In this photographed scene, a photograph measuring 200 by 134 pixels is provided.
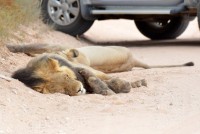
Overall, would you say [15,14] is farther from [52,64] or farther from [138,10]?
[52,64]

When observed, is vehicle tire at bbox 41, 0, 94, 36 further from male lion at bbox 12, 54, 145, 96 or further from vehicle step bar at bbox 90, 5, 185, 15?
male lion at bbox 12, 54, 145, 96

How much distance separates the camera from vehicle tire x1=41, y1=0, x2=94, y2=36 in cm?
1401

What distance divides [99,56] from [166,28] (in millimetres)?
6592

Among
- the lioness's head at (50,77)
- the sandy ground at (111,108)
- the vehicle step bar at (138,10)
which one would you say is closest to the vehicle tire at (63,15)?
the vehicle step bar at (138,10)

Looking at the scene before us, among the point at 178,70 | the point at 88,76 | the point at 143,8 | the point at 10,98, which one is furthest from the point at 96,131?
the point at 143,8

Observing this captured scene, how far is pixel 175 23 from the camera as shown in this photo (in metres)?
15.6

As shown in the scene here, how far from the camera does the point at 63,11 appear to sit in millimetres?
14023

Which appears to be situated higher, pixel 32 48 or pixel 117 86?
pixel 117 86

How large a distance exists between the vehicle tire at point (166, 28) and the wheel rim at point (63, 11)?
199 centimetres

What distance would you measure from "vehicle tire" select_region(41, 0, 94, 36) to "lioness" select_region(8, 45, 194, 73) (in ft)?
13.3

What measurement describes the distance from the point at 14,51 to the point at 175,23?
6390 mm

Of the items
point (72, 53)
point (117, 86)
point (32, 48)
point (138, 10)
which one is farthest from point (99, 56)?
point (138, 10)

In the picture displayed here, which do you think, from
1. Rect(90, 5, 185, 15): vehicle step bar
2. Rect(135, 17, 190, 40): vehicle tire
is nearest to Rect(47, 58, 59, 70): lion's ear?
Rect(90, 5, 185, 15): vehicle step bar

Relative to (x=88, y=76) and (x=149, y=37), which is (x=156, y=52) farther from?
(x=88, y=76)
